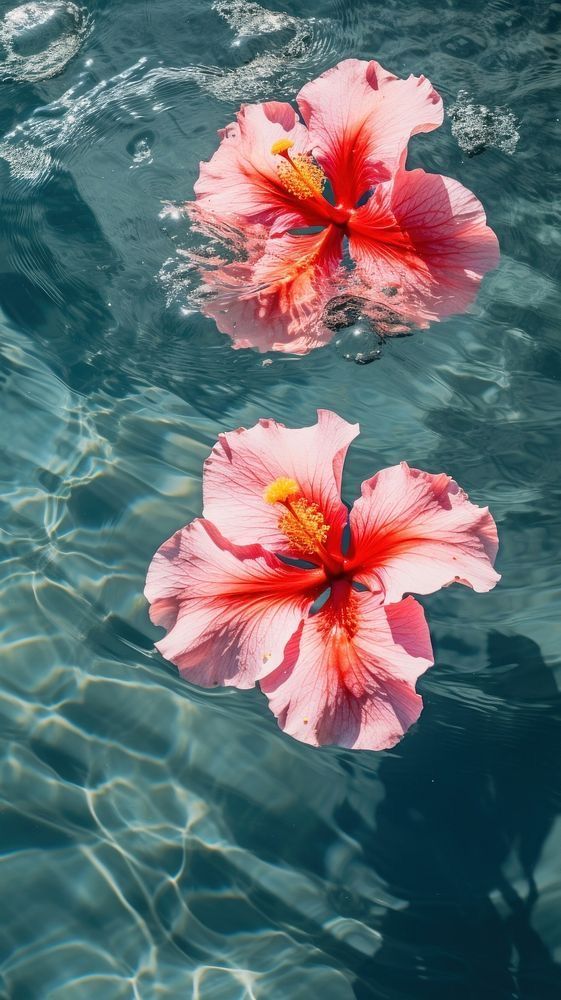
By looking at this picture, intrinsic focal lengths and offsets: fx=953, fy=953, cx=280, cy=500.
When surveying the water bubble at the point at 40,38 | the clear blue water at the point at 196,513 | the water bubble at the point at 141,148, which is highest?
the water bubble at the point at 40,38

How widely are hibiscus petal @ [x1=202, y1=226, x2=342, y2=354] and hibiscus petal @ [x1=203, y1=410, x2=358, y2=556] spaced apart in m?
0.32

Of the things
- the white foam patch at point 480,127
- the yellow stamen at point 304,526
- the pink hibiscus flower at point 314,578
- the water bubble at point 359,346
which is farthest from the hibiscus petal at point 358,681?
the white foam patch at point 480,127

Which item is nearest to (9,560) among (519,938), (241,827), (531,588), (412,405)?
(241,827)

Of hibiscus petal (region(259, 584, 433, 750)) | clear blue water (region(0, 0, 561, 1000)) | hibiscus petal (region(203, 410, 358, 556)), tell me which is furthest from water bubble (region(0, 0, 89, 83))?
hibiscus petal (region(259, 584, 433, 750))

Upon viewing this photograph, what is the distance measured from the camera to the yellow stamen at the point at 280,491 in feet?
4.76

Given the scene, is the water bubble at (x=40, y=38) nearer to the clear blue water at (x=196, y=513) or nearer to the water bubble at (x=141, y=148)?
the clear blue water at (x=196, y=513)

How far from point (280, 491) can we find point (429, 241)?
63 centimetres

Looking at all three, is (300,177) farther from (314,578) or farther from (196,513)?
(314,578)

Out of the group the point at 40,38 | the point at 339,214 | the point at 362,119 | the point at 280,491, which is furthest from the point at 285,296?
the point at 40,38

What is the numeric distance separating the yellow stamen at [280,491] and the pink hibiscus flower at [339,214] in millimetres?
454

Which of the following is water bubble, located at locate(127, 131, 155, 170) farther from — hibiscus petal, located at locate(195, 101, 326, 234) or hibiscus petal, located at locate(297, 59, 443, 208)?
hibiscus petal, located at locate(297, 59, 443, 208)

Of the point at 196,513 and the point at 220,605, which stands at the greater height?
the point at 220,605

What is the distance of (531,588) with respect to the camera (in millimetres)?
1774

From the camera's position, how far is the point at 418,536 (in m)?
1.44
